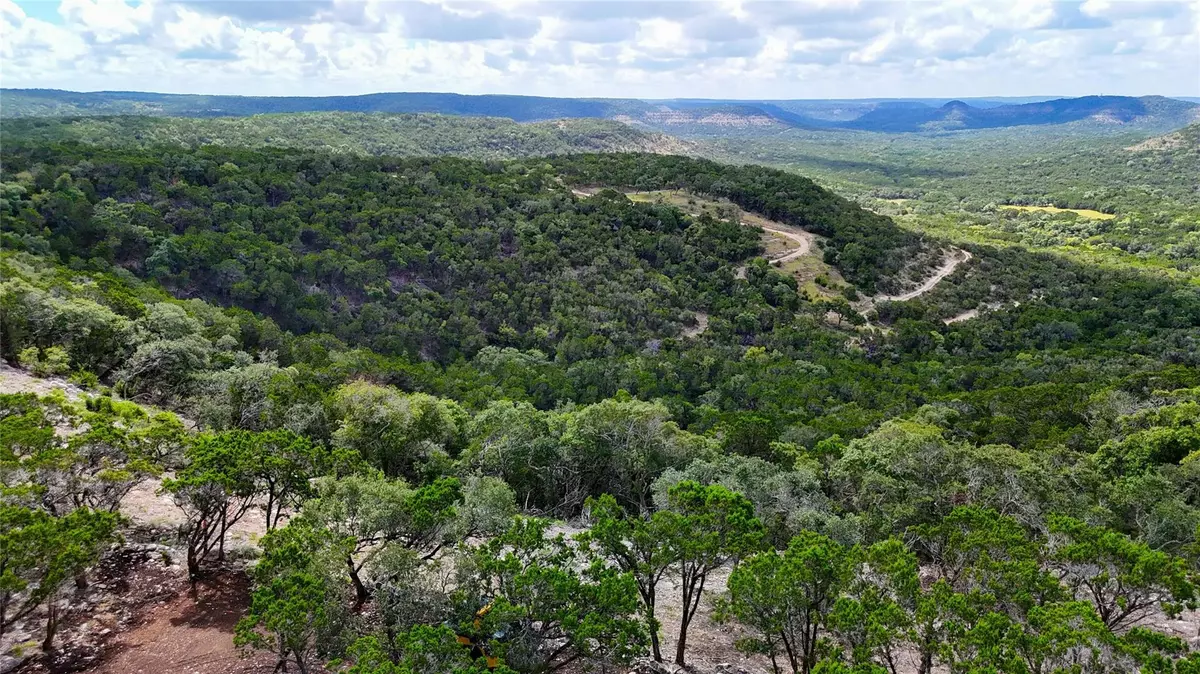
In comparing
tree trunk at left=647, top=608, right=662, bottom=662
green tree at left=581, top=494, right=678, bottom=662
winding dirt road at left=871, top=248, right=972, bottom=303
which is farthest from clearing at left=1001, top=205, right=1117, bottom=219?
green tree at left=581, top=494, right=678, bottom=662

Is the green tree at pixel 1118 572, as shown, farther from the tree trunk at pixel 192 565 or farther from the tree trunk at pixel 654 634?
the tree trunk at pixel 192 565

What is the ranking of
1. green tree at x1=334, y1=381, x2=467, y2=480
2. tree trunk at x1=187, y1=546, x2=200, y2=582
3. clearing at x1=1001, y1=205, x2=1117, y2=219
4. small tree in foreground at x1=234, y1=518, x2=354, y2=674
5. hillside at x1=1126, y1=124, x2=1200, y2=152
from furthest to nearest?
1. hillside at x1=1126, y1=124, x2=1200, y2=152
2. clearing at x1=1001, y1=205, x2=1117, y2=219
3. green tree at x1=334, y1=381, x2=467, y2=480
4. tree trunk at x1=187, y1=546, x2=200, y2=582
5. small tree in foreground at x1=234, y1=518, x2=354, y2=674

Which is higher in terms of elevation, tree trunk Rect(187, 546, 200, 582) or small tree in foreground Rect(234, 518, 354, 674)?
small tree in foreground Rect(234, 518, 354, 674)

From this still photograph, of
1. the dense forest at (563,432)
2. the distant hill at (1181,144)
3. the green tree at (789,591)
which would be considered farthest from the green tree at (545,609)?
the distant hill at (1181,144)

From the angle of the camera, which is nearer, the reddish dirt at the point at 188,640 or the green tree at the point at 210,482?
the reddish dirt at the point at 188,640

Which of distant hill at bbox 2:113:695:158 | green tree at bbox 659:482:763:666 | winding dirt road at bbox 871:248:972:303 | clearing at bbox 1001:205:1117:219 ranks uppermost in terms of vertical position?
distant hill at bbox 2:113:695:158

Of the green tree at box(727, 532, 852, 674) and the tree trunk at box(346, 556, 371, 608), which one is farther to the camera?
the tree trunk at box(346, 556, 371, 608)

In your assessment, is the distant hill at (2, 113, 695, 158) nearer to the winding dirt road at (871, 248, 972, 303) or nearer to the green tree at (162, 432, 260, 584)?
the green tree at (162, 432, 260, 584)
